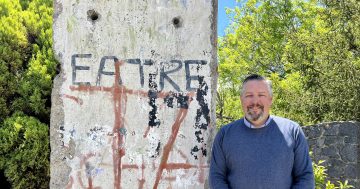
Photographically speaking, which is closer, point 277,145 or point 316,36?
point 277,145

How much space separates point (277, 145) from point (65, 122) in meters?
1.61

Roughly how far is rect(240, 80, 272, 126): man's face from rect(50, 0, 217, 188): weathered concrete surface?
0.81 meters

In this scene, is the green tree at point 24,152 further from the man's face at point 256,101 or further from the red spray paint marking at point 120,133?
the man's face at point 256,101

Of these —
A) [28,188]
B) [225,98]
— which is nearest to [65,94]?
[28,188]

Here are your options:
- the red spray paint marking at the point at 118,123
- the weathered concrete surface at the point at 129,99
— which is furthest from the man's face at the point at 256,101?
the red spray paint marking at the point at 118,123

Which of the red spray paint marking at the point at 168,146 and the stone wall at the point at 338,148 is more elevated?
the red spray paint marking at the point at 168,146

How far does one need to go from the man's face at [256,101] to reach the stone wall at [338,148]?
6.52 metres

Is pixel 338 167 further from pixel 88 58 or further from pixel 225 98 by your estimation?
pixel 225 98

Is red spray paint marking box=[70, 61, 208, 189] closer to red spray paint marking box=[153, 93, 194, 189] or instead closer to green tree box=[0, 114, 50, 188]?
red spray paint marking box=[153, 93, 194, 189]

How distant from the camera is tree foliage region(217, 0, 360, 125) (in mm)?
12906

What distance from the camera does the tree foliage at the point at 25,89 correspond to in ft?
21.9

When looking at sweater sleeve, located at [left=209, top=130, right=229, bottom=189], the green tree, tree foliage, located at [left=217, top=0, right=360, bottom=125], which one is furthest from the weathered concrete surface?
tree foliage, located at [left=217, top=0, right=360, bottom=125]

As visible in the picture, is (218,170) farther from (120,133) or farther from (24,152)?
(24,152)

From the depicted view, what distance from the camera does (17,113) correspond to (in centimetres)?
696
